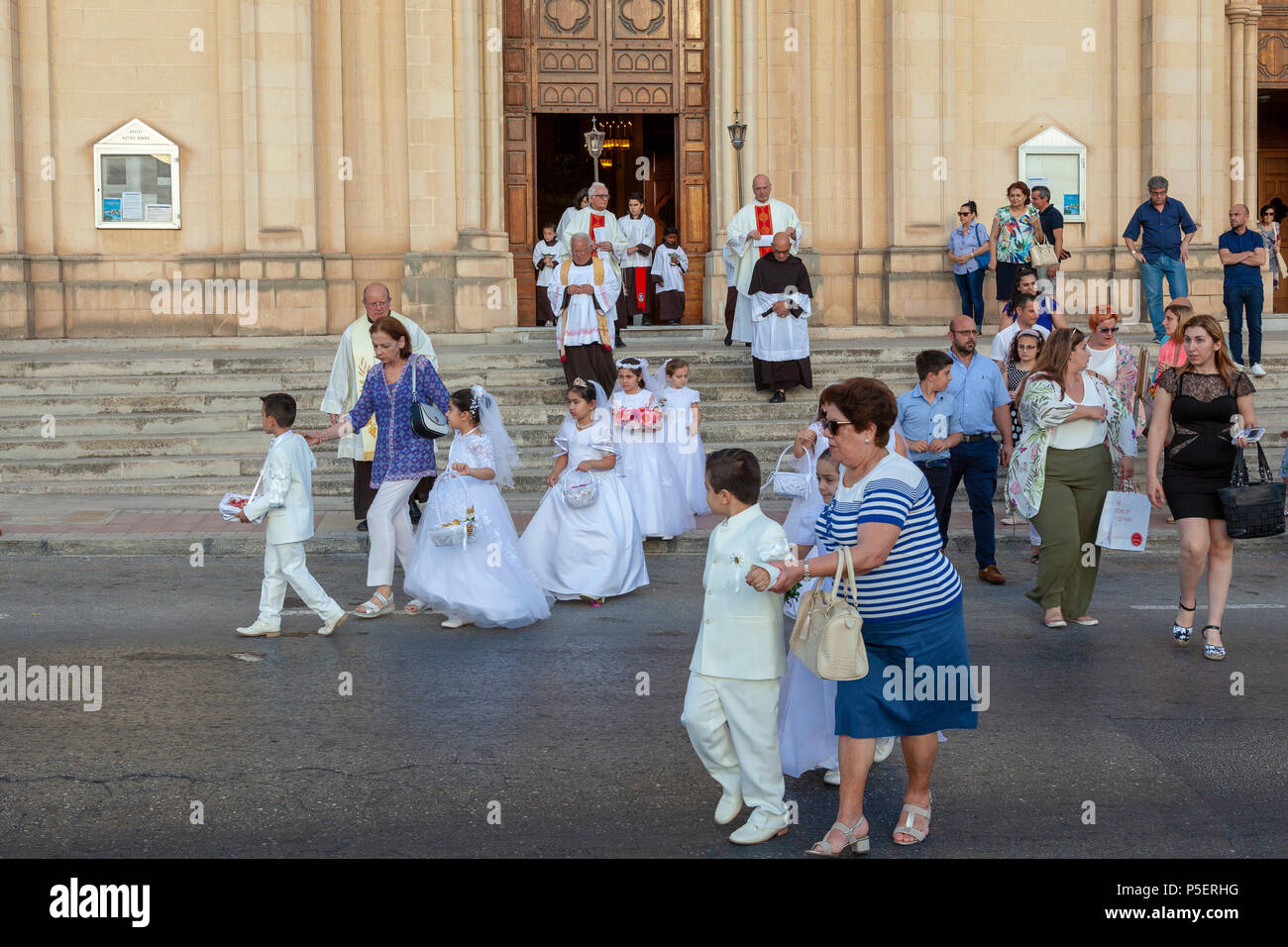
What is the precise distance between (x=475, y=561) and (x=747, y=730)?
3.98m

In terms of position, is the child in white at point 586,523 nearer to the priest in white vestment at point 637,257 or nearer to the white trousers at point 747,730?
the white trousers at point 747,730

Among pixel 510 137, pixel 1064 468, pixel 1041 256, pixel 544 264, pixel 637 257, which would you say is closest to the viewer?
pixel 1064 468

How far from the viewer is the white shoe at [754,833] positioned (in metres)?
5.52

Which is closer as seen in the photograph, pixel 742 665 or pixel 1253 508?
pixel 742 665

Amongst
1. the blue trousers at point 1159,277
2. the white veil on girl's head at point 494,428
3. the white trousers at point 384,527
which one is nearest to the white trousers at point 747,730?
the white veil on girl's head at point 494,428

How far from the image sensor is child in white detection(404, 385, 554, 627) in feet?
30.2

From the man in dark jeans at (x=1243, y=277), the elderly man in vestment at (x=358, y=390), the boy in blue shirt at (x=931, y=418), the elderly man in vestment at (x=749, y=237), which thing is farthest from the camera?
the elderly man in vestment at (x=749, y=237)

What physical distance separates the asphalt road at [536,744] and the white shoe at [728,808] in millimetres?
68

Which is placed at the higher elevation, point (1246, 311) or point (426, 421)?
point (1246, 311)

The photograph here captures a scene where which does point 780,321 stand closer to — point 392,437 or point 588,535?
point 588,535

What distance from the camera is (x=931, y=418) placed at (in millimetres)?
10273

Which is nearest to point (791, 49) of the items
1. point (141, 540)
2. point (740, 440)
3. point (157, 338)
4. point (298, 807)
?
point (740, 440)

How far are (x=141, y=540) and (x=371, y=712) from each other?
5.31m

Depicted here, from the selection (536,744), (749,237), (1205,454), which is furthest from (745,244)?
(536,744)
